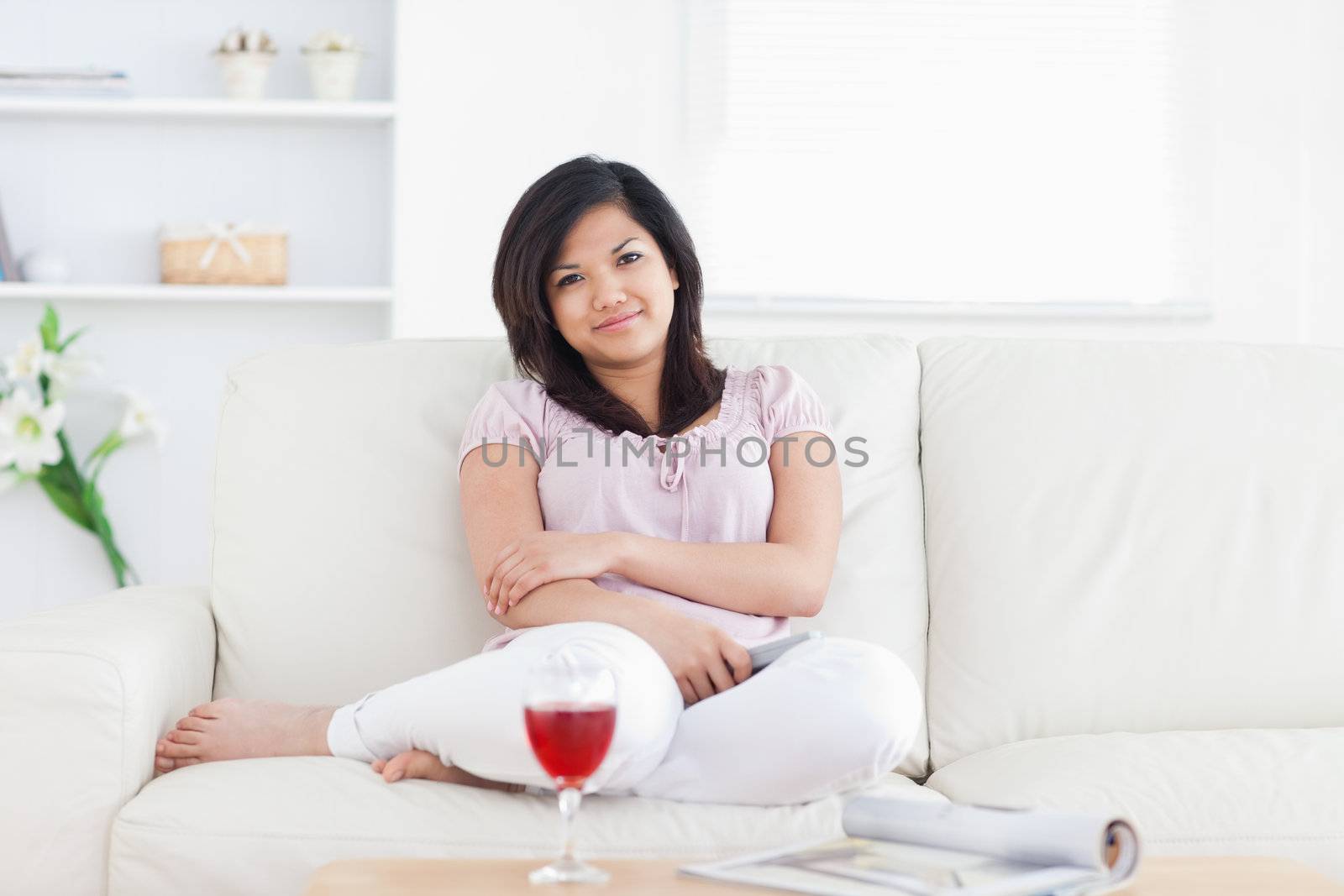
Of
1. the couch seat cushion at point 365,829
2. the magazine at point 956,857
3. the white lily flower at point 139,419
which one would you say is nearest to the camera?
the magazine at point 956,857

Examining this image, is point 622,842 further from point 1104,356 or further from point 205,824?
point 1104,356

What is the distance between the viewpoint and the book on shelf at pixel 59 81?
3.10 meters

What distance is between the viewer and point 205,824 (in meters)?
1.31

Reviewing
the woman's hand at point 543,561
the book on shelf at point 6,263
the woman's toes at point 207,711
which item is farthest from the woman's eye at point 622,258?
the book on shelf at point 6,263

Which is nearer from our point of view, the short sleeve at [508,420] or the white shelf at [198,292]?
the short sleeve at [508,420]

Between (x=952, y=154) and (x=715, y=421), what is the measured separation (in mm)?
1817

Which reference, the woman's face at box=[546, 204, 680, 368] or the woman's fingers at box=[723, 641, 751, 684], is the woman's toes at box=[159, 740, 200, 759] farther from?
the woman's face at box=[546, 204, 680, 368]

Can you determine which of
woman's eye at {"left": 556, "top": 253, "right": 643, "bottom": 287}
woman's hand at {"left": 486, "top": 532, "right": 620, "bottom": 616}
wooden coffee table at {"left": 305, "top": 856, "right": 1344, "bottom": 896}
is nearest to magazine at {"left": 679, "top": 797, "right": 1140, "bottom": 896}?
wooden coffee table at {"left": 305, "top": 856, "right": 1344, "bottom": 896}

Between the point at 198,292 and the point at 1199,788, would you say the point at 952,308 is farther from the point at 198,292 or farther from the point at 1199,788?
the point at 1199,788

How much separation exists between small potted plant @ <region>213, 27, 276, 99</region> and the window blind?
3.46 feet

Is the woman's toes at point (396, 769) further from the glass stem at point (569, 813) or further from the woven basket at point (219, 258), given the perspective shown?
the woven basket at point (219, 258)

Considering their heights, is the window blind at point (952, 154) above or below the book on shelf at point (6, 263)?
above

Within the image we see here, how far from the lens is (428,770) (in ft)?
4.54

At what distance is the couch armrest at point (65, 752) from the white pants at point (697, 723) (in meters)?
0.29
